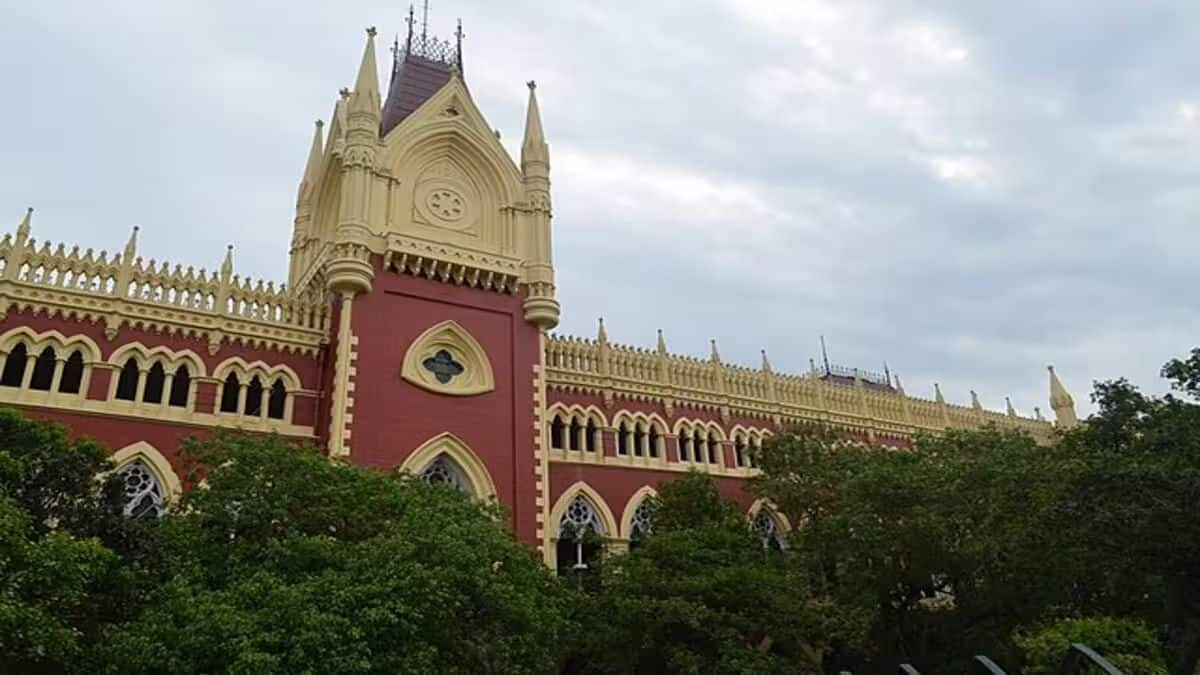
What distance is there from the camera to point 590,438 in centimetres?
2639

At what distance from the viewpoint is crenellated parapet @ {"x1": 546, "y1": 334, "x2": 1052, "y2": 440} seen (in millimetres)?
27000

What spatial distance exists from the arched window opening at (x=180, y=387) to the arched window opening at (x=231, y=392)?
0.82 meters

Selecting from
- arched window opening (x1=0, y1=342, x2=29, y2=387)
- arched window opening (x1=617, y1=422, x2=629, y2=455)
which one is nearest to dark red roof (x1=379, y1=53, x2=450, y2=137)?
arched window opening (x1=0, y1=342, x2=29, y2=387)

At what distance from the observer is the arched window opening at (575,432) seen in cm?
2600

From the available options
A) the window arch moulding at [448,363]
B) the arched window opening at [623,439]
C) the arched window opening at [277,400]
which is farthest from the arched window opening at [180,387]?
the arched window opening at [623,439]

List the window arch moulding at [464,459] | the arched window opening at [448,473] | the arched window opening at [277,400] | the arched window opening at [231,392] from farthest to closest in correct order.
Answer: the arched window opening at [448,473], the window arch moulding at [464,459], the arched window opening at [277,400], the arched window opening at [231,392]

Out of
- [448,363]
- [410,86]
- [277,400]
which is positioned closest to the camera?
[277,400]

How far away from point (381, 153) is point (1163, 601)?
75.3 feet

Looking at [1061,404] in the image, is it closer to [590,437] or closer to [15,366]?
[590,437]

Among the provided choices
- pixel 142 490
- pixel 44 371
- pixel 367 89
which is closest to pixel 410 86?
pixel 367 89

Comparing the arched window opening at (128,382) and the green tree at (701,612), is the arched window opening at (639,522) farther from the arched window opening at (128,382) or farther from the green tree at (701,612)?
the arched window opening at (128,382)

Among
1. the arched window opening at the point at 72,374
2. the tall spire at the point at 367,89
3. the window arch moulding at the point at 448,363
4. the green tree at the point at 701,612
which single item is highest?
the tall spire at the point at 367,89

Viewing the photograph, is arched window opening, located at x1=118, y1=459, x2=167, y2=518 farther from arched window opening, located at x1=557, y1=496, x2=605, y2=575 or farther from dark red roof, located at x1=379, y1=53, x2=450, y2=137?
dark red roof, located at x1=379, y1=53, x2=450, y2=137

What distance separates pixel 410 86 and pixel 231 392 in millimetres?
12602
